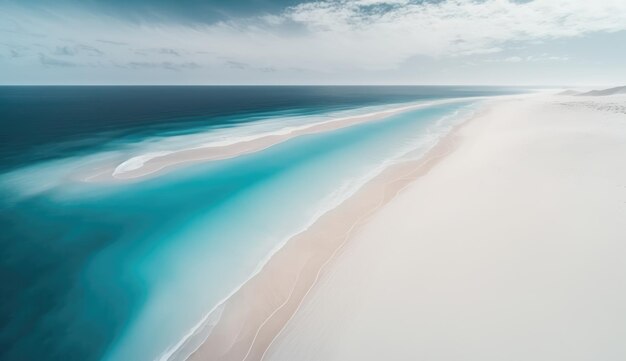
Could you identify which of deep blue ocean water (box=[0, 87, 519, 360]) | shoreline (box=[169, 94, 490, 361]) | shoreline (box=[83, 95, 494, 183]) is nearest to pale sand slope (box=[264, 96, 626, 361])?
shoreline (box=[169, 94, 490, 361])

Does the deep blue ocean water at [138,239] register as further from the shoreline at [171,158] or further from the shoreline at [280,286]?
the shoreline at [171,158]

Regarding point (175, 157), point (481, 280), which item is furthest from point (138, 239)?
point (481, 280)

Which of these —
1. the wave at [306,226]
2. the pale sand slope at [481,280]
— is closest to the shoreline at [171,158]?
the wave at [306,226]

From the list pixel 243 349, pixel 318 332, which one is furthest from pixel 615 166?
pixel 243 349

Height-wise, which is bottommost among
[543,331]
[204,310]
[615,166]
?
[204,310]

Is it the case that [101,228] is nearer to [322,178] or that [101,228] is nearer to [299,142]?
[322,178]

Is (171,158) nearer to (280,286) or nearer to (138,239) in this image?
(138,239)

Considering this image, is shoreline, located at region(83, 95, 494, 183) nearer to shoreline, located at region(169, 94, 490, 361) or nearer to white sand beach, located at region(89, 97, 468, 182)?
white sand beach, located at region(89, 97, 468, 182)
